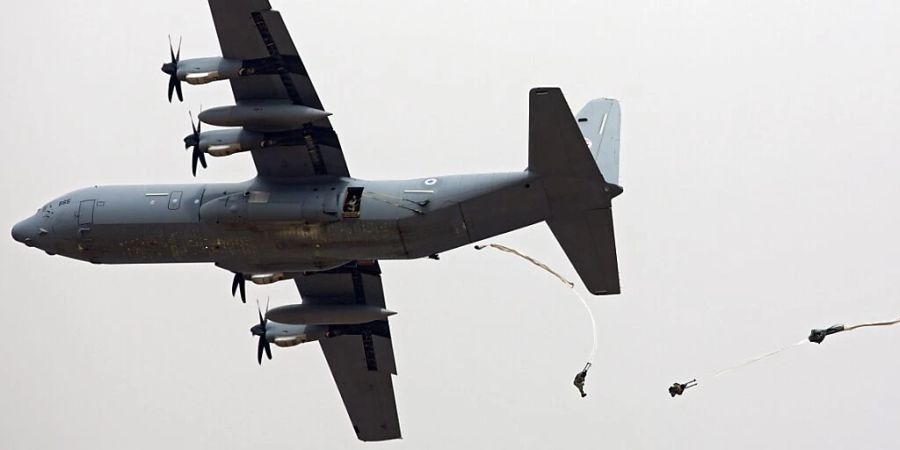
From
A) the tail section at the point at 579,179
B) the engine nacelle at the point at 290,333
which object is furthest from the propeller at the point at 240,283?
the tail section at the point at 579,179

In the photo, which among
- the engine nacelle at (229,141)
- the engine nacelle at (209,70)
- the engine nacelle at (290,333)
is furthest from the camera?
the engine nacelle at (290,333)

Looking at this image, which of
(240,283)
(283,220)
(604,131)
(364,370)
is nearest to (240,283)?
(240,283)

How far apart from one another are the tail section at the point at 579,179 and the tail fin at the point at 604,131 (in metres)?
0.02

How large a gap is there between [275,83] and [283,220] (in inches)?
117

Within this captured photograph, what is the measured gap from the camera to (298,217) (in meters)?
38.8

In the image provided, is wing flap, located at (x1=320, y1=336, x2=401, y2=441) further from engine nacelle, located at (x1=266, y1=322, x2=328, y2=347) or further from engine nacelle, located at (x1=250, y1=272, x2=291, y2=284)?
engine nacelle, located at (x1=250, y1=272, x2=291, y2=284)

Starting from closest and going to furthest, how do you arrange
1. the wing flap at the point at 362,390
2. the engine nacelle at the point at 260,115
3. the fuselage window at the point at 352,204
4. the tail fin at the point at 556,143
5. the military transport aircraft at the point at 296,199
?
1. the tail fin at the point at 556,143
2. the military transport aircraft at the point at 296,199
3. the engine nacelle at the point at 260,115
4. the fuselage window at the point at 352,204
5. the wing flap at the point at 362,390

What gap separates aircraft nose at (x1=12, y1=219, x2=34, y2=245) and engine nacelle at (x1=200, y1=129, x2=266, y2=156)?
514 cm

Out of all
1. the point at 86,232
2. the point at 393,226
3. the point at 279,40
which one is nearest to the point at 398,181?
the point at 393,226

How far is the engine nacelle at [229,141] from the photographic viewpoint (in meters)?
39.1

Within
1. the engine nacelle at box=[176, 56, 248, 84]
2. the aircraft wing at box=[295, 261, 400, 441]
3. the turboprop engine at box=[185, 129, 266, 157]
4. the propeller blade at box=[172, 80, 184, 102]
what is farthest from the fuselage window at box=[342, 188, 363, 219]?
the aircraft wing at box=[295, 261, 400, 441]

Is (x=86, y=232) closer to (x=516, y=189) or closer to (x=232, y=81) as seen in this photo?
(x=232, y=81)

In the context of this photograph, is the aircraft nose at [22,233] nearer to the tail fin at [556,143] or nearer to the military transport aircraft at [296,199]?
the military transport aircraft at [296,199]

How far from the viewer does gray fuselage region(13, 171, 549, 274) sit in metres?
37.8
